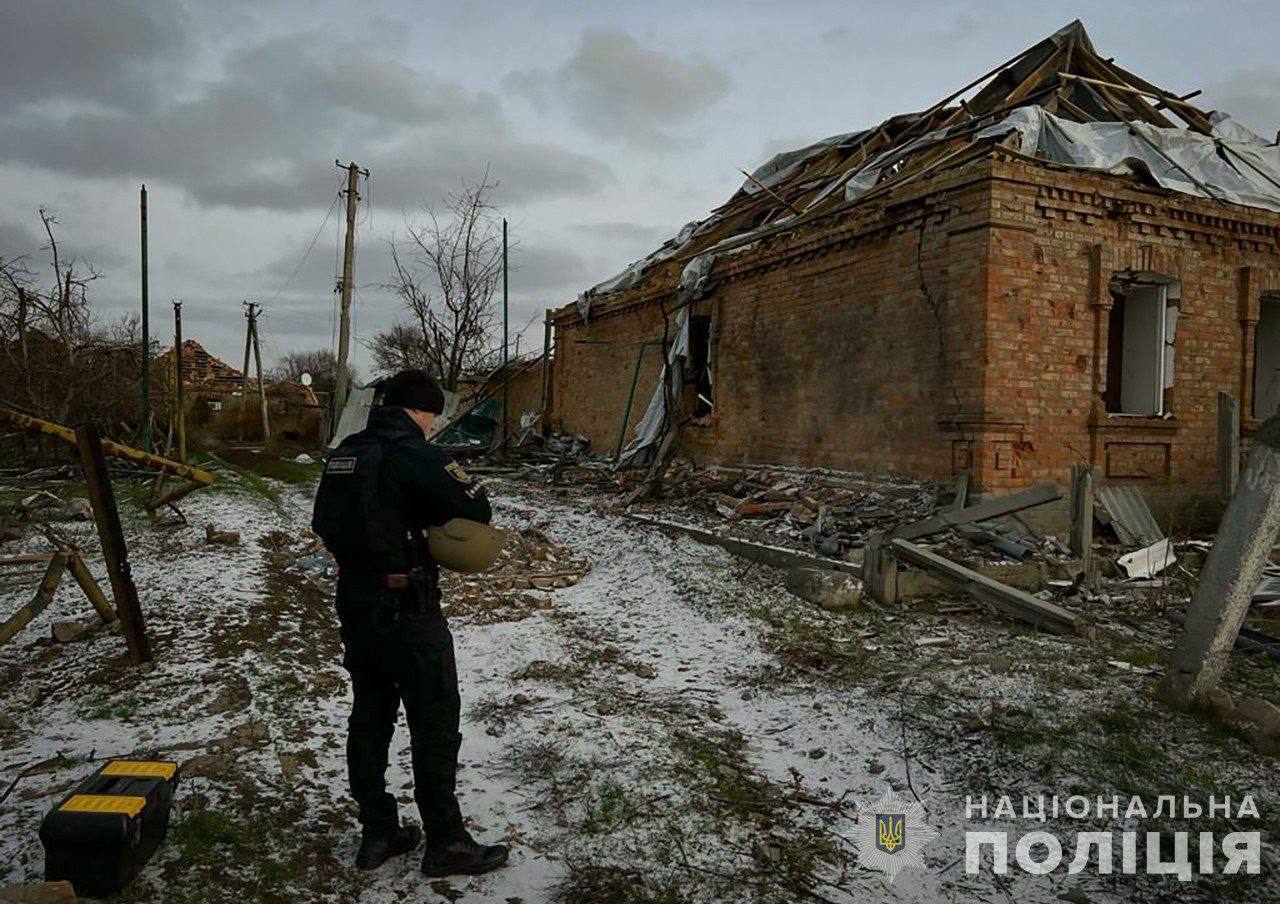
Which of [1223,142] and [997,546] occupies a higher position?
[1223,142]

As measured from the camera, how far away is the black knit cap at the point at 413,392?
9.93 feet

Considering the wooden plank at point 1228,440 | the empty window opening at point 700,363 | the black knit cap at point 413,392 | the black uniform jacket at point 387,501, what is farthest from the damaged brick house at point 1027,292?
the black uniform jacket at point 387,501

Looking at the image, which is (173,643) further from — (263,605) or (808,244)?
(808,244)

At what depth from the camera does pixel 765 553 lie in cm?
786

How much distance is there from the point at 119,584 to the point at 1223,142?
12.1m

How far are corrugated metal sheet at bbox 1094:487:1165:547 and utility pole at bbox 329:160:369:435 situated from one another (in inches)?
691

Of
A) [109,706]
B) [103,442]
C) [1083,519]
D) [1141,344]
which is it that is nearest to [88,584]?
[103,442]

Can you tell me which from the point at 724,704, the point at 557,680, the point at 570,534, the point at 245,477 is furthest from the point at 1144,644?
the point at 245,477

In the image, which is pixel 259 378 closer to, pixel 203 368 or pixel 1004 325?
pixel 203 368

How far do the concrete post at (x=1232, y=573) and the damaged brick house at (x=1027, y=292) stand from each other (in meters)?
3.79

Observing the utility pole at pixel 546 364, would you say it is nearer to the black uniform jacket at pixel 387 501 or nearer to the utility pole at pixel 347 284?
the utility pole at pixel 347 284

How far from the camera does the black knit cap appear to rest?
303 cm

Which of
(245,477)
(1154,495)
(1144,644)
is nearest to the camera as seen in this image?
(1144,644)

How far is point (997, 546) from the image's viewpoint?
7.15 m
